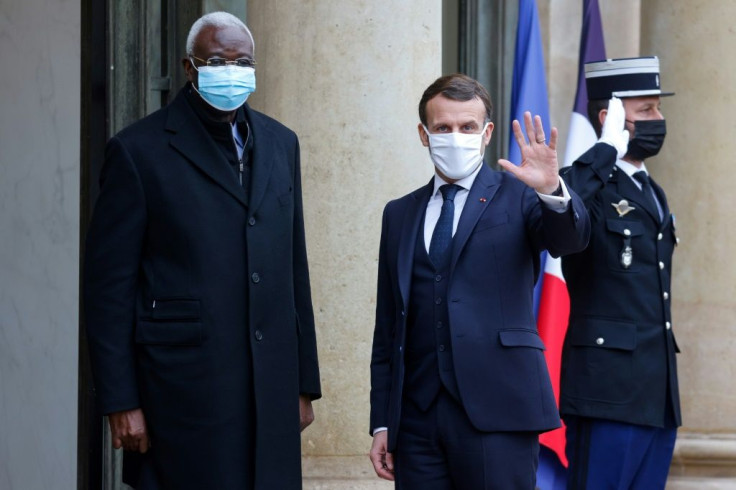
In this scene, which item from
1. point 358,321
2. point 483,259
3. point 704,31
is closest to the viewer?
point 483,259

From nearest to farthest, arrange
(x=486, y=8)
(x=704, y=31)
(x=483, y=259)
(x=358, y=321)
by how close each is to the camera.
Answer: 1. (x=483, y=259)
2. (x=358, y=321)
3. (x=704, y=31)
4. (x=486, y=8)

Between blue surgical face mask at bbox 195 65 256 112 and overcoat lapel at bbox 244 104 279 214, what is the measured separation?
0.56 feet

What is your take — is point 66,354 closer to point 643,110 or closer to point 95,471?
point 95,471

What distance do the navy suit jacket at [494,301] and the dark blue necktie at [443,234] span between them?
0.17 ft

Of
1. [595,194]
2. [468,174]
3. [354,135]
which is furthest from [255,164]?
[595,194]

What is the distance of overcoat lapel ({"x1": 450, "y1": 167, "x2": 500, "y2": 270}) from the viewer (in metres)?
4.74

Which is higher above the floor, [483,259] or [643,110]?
[643,110]

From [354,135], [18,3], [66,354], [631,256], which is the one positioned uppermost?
[18,3]

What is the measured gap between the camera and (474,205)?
15.8ft

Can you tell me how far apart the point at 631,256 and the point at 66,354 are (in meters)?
2.40

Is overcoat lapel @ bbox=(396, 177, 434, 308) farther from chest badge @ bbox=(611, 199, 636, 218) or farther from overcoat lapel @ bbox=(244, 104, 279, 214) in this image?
chest badge @ bbox=(611, 199, 636, 218)

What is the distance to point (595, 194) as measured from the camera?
20.2 ft

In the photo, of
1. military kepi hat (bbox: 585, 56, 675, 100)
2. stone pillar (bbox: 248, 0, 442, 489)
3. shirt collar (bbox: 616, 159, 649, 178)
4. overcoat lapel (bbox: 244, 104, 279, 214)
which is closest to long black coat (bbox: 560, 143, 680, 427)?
shirt collar (bbox: 616, 159, 649, 178)

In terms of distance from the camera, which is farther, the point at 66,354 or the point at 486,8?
the point at 486,8
